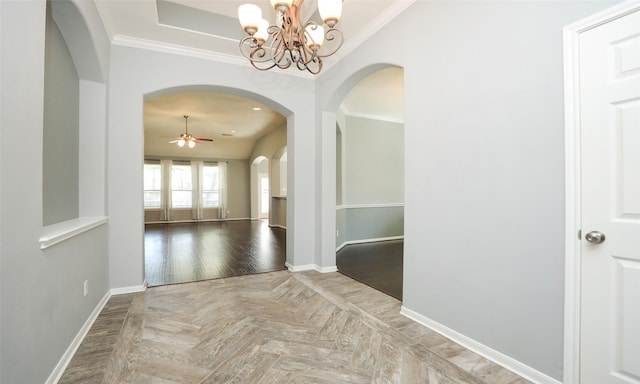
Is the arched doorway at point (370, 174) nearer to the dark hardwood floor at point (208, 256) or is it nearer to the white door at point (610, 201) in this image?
the dark hardwood floor at point (208, 256)

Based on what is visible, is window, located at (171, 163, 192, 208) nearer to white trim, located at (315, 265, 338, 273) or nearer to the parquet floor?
the parquet floor

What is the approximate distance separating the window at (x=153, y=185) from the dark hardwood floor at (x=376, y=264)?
27.5 ft

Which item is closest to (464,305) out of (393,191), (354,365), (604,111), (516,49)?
(354,365)

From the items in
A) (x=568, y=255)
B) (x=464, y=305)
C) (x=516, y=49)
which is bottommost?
(x=464, y=305)

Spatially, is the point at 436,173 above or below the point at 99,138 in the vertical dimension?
below

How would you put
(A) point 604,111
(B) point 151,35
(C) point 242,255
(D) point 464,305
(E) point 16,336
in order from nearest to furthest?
1. (E) point 16,336
2. (A) point 604,111
3. (D) point 464,305
4. (B) point 151,35
5. (C) point 242,255

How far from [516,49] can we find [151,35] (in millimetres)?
3675

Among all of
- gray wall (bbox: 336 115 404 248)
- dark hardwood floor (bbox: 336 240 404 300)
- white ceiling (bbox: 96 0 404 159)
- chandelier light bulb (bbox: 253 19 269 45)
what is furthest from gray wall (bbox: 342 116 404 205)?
chandelier light bulb (bbox: 253 19 269 45)

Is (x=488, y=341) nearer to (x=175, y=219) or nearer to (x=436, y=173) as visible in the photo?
(x=436, y=173)

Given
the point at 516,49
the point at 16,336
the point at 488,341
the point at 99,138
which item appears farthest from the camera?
the point at 99,138

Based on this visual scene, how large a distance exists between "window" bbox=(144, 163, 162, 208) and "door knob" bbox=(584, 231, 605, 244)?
12.0 m

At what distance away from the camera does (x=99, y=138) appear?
3.04m

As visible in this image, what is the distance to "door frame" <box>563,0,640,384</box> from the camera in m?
1.60

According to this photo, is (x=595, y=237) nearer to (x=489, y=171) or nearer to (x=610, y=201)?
(x=610, y=201)
